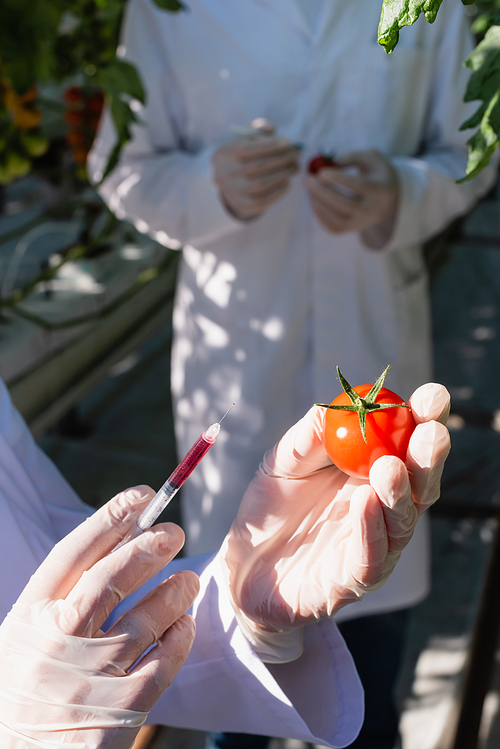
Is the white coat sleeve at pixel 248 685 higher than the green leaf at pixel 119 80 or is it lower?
lower

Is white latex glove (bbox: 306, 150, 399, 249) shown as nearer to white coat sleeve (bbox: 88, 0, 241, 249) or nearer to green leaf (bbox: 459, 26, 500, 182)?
white coat sleeve (bbox: 88, 0, 241, 249)

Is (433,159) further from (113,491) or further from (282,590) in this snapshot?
(113,491)

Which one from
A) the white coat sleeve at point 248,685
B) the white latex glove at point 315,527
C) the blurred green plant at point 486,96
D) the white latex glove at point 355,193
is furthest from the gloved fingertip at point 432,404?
the white latex glove at point 355,193

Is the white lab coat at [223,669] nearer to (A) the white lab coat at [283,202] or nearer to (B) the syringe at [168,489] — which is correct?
(B) the syringe at [168,489]

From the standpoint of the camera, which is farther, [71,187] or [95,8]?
[71,187]

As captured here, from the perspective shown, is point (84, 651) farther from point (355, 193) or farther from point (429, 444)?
point (355, 193)

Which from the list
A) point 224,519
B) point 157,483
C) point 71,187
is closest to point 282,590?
point 224,519
